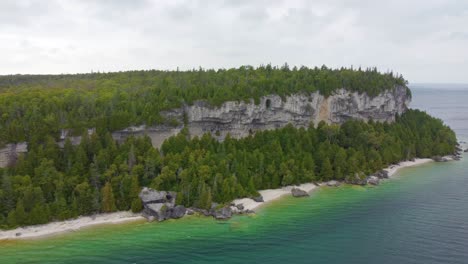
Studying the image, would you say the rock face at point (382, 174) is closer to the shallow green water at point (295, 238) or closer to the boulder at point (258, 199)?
the shallow green water at point (295, 238)

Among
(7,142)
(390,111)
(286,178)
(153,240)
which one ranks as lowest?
(153,240)

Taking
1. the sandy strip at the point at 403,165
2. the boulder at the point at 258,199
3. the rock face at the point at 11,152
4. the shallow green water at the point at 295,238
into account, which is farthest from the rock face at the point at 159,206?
the sandy strip at the point at 403,165

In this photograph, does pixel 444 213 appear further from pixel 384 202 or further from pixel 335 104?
pixel 335 104

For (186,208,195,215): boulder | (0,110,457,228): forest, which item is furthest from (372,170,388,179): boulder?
(186,208,195,215): boulder

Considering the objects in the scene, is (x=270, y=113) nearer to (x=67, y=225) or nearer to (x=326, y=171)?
(x=326, y=171)

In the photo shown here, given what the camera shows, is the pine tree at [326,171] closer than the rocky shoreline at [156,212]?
No

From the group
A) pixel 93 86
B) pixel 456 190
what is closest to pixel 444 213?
pixel 456 190
